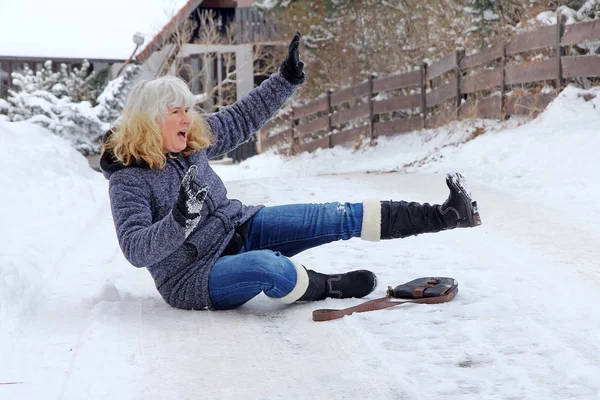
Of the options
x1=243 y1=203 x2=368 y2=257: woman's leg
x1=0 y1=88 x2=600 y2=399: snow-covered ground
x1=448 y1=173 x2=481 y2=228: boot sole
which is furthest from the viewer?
x1=243 y1=203 x2=368 y2=257: woman's leg

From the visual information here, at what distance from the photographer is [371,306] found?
4.03 m

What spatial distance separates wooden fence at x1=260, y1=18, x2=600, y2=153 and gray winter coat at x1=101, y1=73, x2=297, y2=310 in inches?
287

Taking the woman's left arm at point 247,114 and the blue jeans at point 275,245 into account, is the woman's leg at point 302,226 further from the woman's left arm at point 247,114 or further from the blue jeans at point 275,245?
the woman's left arm at point 247,114

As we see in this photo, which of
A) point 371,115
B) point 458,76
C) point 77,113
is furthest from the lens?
point 371,115

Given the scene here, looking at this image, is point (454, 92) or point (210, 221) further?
point (454, 92)

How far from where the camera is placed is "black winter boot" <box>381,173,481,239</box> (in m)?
4.16

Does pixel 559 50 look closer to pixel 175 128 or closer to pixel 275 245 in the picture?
pixel 275 245

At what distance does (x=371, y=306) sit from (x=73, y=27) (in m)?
30.2

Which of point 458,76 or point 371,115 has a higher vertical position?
point 458,76

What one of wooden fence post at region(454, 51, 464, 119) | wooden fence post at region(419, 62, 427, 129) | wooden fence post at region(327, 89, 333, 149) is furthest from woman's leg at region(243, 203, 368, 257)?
wooden fence post at region(327, 89, 333, 149)

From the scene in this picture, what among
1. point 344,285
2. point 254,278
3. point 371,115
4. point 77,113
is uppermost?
point 254,278

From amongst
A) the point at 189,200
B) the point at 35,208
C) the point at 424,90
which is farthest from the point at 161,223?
the point at 424,90

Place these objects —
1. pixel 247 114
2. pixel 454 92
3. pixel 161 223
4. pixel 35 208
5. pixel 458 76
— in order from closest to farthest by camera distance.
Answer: pixel 161 223 → pixel 247 114 → pixel 35 208 → pixel 458 76 → pixel 454 92

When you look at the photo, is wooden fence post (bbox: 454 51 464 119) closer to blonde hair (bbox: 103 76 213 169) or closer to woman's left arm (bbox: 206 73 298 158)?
woman's left arm (bbox: 206 73 298 158)
